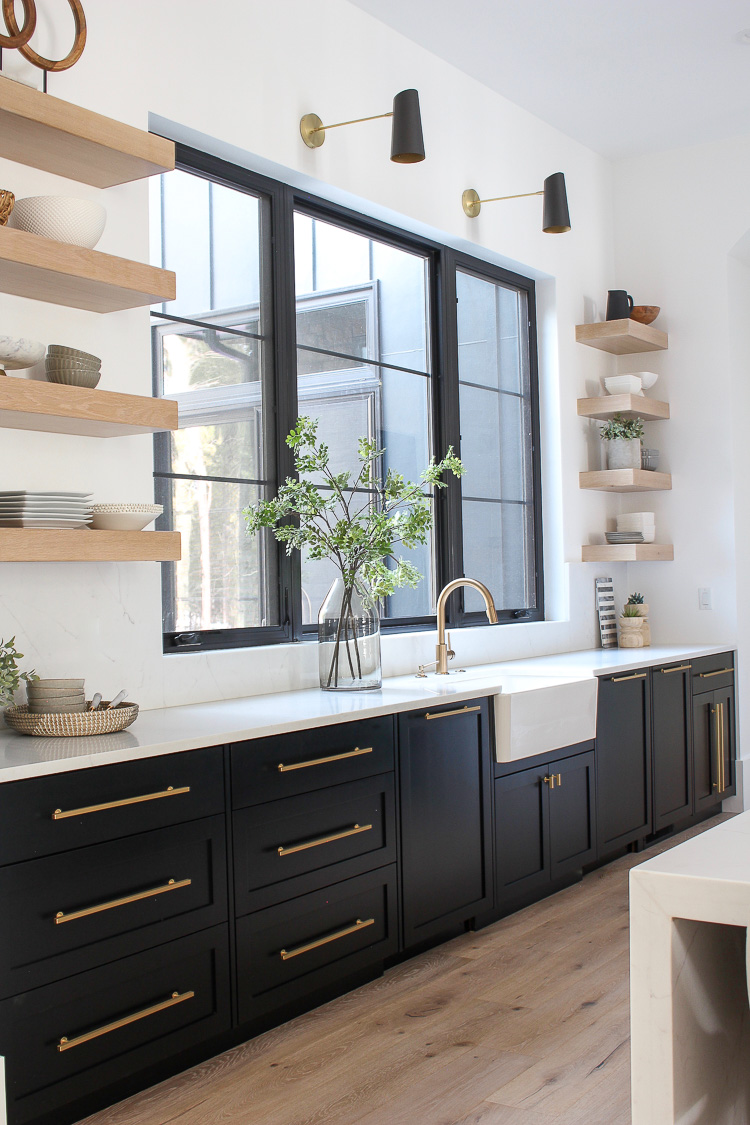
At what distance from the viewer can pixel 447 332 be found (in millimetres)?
4375

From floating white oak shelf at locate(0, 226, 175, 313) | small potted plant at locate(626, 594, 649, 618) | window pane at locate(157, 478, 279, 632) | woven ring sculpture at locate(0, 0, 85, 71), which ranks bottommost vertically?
small potted plant at locate(626, 594, 649, 618)

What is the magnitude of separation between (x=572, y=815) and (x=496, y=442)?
5.79 ft

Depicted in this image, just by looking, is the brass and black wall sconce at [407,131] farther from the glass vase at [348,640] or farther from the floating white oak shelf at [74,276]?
the glass vase at [348,640]

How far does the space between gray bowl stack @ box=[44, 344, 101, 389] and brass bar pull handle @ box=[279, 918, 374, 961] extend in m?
1.49

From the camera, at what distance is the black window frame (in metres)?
3.27

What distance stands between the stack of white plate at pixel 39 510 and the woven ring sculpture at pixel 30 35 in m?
1.03

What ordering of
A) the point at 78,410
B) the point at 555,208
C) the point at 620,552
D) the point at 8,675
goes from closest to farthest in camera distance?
the point at 8,675, the point at 78,410, the point at 555,208, the point at 620,552

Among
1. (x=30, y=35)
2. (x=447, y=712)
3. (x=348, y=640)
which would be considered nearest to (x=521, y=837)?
(x=447, y=712)

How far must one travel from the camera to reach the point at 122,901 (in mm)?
2205

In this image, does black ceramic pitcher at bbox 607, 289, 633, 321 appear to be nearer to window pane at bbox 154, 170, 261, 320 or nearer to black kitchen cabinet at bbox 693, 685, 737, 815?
black kitchen cabinet at bbox 693, 685, 737, 815

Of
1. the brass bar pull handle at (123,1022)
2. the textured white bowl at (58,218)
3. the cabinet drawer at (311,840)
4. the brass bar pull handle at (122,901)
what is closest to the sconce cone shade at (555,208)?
the textured white bowl at (58,218)

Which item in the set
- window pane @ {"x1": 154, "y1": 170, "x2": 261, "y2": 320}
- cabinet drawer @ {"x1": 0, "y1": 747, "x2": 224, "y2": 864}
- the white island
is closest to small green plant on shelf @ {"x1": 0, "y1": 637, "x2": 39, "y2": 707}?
cabinet drawer @ {"x1": 0, "y1": 747, "x2": 224, "y2": 864}

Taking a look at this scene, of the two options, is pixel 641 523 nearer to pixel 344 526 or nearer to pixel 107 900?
pixel 344 526

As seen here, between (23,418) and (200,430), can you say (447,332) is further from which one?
(23,418)
